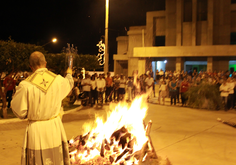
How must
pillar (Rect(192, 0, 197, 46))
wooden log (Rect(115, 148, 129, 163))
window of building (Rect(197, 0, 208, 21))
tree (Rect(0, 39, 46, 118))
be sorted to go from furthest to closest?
window of building (Rect(197, 0, 208, 21)), pillar (Rect(192, 0, 197, 46)), tree (Rect(0, 39, 46, 118)), wooden log (Rect(115, 148, 129, 163))

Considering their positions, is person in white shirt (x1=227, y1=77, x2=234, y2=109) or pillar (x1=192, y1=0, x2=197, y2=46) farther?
pillar (x1=192, y1=0, x2=197, y2=46)

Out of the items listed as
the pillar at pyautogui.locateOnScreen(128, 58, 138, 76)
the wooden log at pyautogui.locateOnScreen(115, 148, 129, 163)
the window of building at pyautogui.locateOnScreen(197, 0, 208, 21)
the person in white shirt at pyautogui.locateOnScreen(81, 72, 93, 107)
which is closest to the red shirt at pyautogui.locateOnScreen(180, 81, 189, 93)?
the person in white shirt at pyautogui.locateOnScreen(81, 72, 93, 107)

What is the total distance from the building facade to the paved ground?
19523 mm

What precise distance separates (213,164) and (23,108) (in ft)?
14.3

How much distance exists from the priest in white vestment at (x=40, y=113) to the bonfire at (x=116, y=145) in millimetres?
1930

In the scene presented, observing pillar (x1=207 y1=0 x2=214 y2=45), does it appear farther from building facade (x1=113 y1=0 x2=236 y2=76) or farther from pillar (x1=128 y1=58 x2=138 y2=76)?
pillar (x1=128 y1=58 x2=138 y2=76)

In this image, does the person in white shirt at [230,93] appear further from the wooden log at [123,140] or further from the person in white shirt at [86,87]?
the wooden log at [123,140]

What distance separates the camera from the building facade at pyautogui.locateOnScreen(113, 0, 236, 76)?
30.5 metres

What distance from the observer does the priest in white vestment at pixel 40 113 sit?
3.10 metres

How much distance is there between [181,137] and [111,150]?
3311mm

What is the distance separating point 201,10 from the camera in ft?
109

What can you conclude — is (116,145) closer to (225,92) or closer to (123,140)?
(123,140)

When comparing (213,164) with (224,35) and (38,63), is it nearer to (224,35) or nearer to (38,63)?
(38,63)

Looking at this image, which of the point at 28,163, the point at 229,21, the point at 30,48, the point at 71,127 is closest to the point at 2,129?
the point at 71,127
